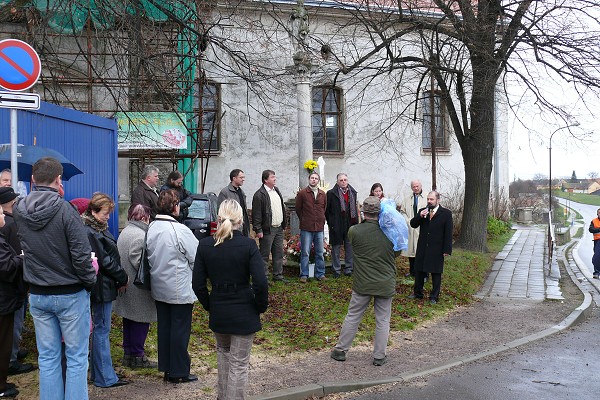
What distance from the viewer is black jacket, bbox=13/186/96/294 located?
4.93 m

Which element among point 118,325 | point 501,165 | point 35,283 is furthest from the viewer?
point 501,165

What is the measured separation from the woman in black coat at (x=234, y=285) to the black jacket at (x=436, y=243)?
5.72 meters

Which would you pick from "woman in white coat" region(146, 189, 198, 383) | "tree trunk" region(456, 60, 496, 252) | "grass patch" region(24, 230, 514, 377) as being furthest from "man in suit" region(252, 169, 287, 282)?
"tree trunk" region(456, 60, 496, 252)

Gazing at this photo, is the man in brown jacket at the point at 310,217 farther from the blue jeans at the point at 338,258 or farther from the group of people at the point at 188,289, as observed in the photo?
the group of people at the point at 188,289

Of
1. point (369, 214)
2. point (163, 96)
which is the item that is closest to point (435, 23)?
point (163, 96)

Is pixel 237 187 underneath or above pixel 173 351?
above

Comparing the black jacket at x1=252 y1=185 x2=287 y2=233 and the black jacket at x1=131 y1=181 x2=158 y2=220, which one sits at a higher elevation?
the black jacket at x1=131 y1=181 x2=158 y2=220

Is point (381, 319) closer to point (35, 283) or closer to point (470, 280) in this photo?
point (35, 283)

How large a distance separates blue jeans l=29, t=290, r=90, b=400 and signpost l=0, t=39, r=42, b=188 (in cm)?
150

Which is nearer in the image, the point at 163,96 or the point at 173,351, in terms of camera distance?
the point at 173,351

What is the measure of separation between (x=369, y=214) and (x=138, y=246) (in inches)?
104

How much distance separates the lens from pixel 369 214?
751 cm

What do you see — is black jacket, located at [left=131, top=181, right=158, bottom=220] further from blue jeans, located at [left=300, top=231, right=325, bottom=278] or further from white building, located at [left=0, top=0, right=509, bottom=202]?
white building, located at [left=0, top=0, right=509, bottom=202]

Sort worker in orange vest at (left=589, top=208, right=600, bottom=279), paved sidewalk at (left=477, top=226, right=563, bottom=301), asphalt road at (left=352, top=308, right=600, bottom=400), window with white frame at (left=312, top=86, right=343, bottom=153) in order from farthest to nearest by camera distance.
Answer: window with white frame at (left=312, top=86, right=343, bottom=153), worker in orange vest at (left=589, top=208, right=600, bottom=279), paved sidewalk at (left=477, top=226, right=563, bottom=301), asphalt road at (left=352, top=308, right=600, bottom=400)
